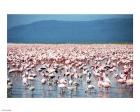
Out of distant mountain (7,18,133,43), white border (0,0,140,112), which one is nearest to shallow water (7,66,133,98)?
white border (0,0,140,112)

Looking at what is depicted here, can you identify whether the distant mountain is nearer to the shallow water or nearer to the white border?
the white border

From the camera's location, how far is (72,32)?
17.7 ft

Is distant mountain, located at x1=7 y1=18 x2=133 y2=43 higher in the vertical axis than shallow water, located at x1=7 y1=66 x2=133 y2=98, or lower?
higher

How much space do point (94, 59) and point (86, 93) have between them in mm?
326

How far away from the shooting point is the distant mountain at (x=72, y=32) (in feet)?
17.7

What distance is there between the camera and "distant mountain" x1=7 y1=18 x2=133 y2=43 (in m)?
5.39

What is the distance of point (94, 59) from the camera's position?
541cm

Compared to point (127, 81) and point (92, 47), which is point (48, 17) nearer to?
point (92, 47)
